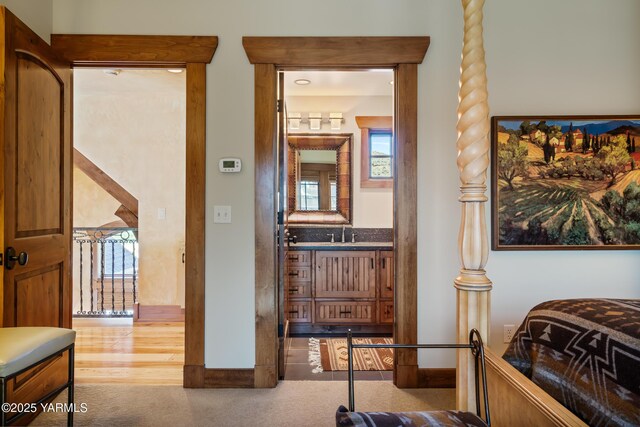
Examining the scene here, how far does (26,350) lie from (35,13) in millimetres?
2100

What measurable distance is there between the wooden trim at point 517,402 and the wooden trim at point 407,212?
1.07 m

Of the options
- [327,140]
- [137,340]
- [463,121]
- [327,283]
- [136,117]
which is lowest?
[137,340]

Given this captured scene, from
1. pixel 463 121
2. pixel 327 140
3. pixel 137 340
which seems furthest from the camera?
pixel 327 140

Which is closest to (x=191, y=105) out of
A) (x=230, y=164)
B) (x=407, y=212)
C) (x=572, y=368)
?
(x=230, y=164)

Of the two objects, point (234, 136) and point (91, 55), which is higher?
point (91, 55)

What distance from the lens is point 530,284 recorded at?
2582 mm

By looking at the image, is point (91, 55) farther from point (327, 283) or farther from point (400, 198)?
point (327, 283)

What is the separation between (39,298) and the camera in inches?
86.0

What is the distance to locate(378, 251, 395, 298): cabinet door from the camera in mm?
3721

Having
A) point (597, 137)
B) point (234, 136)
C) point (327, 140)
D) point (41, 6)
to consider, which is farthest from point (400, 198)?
point (41, 6)

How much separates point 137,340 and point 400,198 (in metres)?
2.79

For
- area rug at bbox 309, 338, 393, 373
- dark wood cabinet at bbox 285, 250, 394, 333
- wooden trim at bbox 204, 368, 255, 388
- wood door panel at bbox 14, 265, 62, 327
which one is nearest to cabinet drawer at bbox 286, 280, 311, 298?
dark wood cabinet at bbox 285, 250, 394, 333

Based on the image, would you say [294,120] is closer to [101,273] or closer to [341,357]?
[341,357]

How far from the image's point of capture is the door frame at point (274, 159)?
2.53 m
